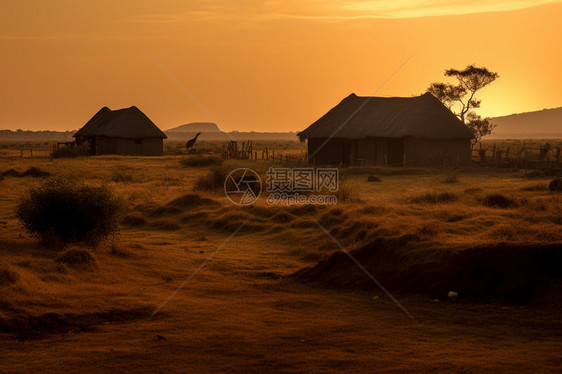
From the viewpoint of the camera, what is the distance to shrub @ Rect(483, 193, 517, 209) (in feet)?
57.6

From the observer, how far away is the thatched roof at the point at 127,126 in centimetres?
4969

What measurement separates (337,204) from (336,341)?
11455 mm

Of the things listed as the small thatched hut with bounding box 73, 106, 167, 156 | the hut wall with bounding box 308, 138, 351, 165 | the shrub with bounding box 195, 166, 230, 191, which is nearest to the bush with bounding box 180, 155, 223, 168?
the hut wall with bounding box 308, 138, 351, 165

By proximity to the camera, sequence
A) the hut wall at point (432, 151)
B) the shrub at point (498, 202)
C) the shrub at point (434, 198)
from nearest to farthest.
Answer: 1. the shrub at point (498, 202)
2. the shrub at point (434, 198)
3. the hut wall at point (432, 151)

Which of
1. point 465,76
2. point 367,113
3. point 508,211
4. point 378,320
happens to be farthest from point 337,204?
point 465,76

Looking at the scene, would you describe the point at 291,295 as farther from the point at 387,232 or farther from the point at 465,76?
the point at 465,76

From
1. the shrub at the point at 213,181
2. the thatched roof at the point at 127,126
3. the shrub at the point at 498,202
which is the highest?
the thatched roof at the point at 127,126

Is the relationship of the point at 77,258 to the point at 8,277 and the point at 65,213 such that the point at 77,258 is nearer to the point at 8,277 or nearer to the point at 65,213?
the point at 8,277

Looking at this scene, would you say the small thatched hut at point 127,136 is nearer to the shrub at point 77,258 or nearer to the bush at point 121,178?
the bush at point 121,178

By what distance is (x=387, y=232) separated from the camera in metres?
13.4

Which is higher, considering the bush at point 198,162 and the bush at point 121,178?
the bush at point 198,162

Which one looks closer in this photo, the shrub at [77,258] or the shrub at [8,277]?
the shrub at [8,277]

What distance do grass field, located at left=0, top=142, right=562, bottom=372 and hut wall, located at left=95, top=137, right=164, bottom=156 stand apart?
3410 centimetres

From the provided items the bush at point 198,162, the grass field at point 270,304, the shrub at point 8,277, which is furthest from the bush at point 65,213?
the bush at point 198,162
